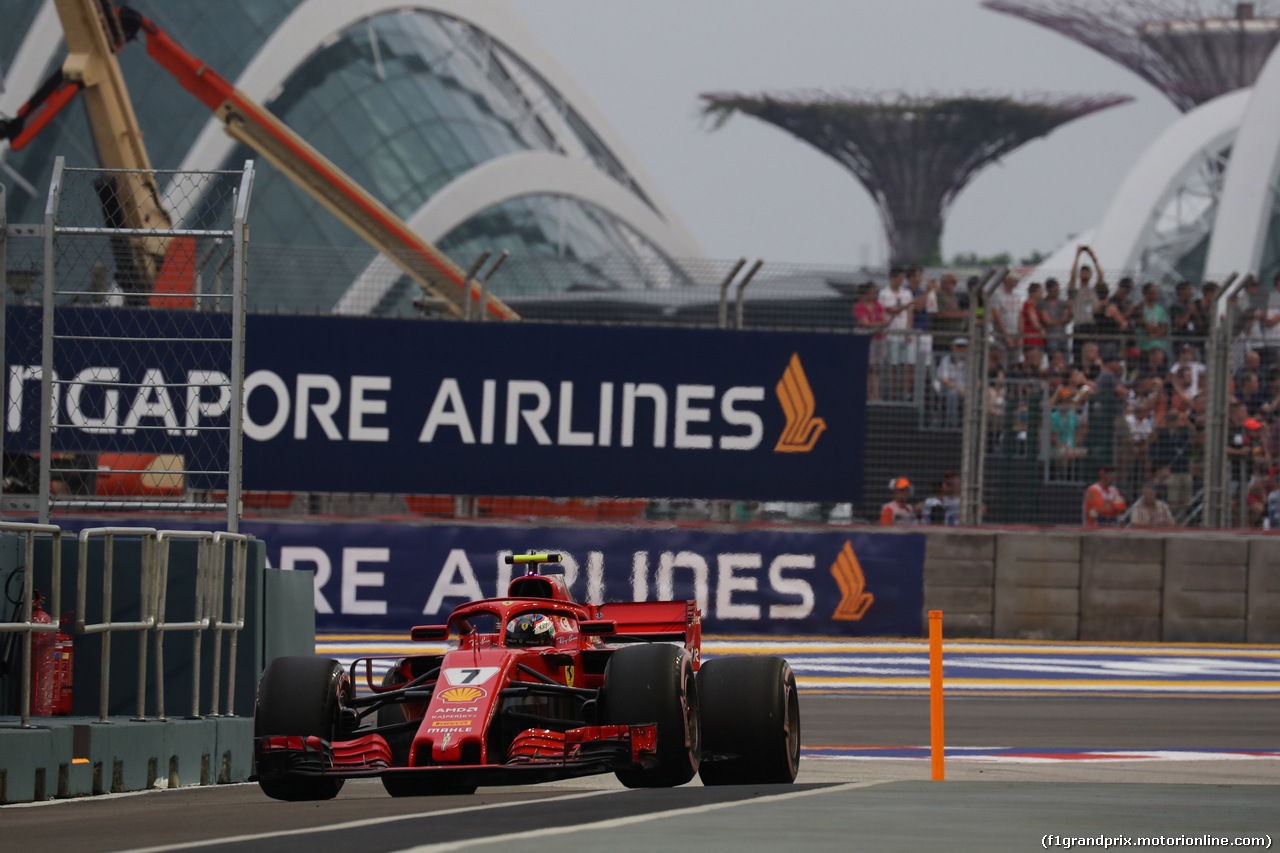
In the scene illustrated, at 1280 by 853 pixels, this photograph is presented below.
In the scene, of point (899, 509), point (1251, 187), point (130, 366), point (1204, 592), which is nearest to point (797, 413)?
point (899, 509)

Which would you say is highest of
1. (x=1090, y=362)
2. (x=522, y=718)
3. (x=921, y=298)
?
(x=921, y=298)

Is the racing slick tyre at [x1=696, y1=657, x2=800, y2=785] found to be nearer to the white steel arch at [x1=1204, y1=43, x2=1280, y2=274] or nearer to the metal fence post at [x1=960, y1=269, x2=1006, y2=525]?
the metal fence post at [x1=960, y1=269, x2=1006, y2=525]

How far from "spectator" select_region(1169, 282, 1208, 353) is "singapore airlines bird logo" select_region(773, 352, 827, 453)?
333cm

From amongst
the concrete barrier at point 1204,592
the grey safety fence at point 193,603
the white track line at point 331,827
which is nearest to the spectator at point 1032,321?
the concrete barrier at point 1204,592

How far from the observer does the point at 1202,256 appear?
1999 inches

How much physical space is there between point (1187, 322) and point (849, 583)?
394cm

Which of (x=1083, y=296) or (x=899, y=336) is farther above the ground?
(x=1083, y=296)

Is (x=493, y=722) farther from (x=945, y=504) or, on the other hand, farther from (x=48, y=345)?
(x=945, y=504)

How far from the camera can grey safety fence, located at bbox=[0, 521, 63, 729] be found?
690 cm

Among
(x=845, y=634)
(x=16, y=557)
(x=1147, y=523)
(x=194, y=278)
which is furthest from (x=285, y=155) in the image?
(x=16, y=557)

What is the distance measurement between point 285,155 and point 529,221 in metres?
21.0

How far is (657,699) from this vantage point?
670 cm

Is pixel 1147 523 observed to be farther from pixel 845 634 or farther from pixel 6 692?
pixel 6 692

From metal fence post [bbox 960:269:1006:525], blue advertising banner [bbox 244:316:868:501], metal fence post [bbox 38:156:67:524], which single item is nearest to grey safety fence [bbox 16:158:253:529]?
blue advertising banner [bbox 244:316:868:501]
